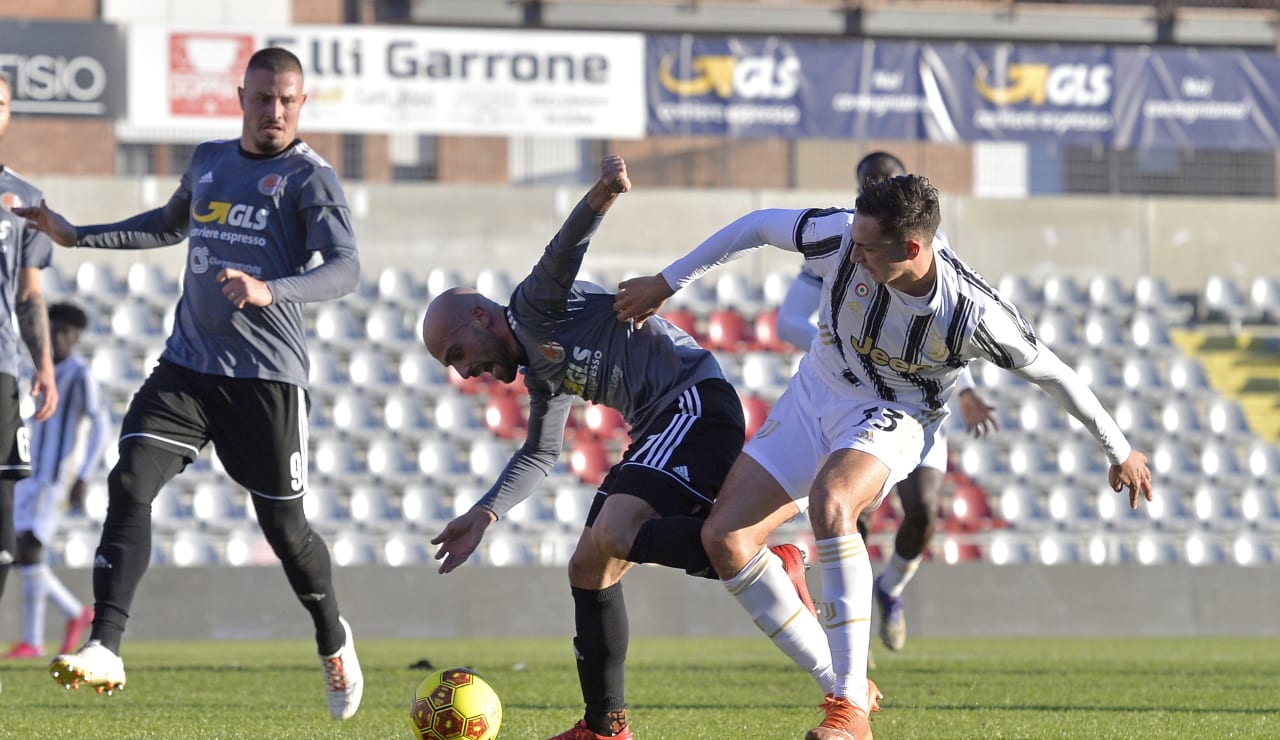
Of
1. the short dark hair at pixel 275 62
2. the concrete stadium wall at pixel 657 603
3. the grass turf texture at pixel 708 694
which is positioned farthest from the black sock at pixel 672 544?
the concrete stadium wall at pixel 657 603

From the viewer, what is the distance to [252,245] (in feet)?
20.5

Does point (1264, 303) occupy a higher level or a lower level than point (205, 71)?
lower

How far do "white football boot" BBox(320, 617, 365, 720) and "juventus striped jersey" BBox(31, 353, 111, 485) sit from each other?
5689 mm

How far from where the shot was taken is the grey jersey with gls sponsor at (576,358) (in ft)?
17.9

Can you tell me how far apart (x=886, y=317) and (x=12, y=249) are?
12.4ft

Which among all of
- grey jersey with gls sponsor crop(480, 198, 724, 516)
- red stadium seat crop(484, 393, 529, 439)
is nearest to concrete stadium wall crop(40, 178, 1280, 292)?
red stadium seat crop(484, 393, 529, 439)

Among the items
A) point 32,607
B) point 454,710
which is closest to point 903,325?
point 454,710

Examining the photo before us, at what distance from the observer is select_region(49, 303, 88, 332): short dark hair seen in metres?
11.4

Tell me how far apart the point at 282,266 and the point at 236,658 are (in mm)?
5878

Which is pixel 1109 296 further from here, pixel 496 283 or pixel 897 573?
pixel 897 573

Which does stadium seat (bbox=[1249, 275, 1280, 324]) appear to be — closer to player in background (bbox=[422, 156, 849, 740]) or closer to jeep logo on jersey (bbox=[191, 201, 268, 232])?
player in background (bbox=[422, 156, 849, 740])

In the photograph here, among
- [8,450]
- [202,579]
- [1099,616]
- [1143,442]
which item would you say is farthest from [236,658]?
[1143,442]

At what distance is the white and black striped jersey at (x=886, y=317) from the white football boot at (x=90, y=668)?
2.11 metres

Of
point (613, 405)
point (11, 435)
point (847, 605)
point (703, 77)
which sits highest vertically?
point (703, 77)
